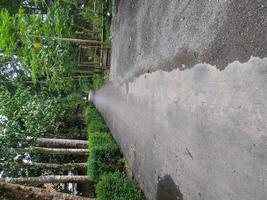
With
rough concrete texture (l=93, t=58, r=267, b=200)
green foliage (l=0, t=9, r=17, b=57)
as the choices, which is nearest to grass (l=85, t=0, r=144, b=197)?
rough concrete texture (l=93, t=58, r=267, b=200)

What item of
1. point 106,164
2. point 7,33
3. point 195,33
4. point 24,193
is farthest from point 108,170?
point 195,33

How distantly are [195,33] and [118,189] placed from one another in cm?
388

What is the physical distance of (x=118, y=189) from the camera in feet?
20.9

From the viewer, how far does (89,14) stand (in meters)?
10.8

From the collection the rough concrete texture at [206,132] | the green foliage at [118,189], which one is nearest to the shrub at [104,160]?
the green foliage at [118,189]

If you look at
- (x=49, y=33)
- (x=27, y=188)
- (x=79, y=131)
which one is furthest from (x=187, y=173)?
(x=79, y=131)

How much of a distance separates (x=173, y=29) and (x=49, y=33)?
5.89 m

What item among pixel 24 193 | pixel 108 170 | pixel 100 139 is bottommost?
pixel 24 193

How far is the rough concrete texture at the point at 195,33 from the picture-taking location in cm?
239

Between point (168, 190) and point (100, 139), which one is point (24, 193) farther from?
point (168, 190)

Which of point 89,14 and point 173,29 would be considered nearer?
point 173,29

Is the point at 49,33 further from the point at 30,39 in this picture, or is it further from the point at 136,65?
the point at 136,65

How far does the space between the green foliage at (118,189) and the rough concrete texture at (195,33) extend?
1.87 meters

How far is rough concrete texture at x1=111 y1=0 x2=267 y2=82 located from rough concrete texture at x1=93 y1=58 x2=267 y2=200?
0.11 m
